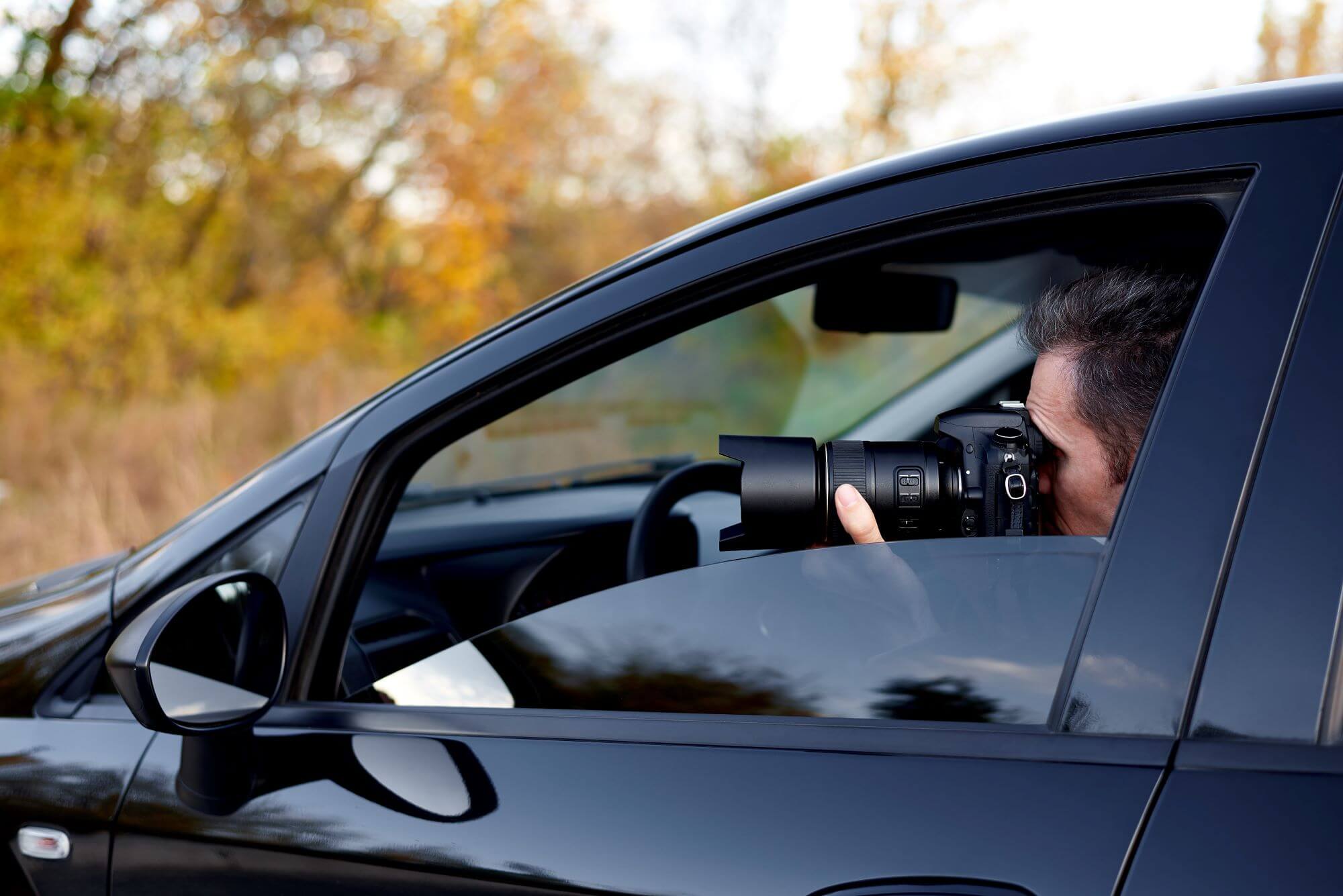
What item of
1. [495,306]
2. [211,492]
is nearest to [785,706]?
[211,492]

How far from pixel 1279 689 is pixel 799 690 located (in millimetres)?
454

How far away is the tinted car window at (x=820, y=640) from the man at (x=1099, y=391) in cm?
9

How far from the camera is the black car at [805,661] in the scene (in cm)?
89

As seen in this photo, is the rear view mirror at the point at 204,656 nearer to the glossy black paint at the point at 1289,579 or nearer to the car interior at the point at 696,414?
the car interior at the point at 696,414

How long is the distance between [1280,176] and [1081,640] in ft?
1.52

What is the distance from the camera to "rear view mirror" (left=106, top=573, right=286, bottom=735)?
120 cm

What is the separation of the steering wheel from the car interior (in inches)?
0.8

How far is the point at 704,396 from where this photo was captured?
4.68 metres

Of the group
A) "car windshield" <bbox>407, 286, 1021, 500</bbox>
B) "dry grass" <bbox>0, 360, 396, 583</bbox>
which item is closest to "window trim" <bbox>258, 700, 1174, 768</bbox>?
"car windshield" <bbox>407, 286, 1021, 500</bbox>

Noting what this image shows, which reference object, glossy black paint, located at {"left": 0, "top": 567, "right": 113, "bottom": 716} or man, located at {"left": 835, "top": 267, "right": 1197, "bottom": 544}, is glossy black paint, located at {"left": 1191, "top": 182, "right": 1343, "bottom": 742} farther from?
glossy black paint, located at {"left": 0, "top": 567, "right": 113, "bottom": 716}

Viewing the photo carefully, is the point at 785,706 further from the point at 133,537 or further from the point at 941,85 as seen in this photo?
the point at 941,85

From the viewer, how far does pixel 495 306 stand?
1383 cm

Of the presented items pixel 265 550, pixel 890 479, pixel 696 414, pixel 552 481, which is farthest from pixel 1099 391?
pixel 696 414

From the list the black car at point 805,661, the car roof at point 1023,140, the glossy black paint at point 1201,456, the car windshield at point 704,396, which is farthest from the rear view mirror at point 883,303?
the glossy black paint at point 1201,456
